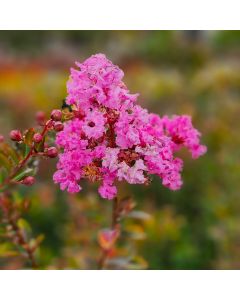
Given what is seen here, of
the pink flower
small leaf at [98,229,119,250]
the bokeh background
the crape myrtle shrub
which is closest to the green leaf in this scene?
the crape myrtle shrub

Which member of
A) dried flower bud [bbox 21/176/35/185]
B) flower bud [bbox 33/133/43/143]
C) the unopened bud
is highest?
the unopened bud

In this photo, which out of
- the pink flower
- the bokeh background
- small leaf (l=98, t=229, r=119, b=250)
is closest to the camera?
the pink flower

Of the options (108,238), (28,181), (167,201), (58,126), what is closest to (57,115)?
(58,126)

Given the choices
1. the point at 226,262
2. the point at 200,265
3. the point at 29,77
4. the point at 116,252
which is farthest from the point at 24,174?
the point at 29,77

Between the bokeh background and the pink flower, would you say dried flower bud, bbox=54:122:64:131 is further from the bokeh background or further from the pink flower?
the bokeh background

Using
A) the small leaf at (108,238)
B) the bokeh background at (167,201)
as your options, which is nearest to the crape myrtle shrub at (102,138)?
the small leaf at (108,238)

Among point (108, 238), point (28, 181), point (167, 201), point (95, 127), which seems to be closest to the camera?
point (95, 127)

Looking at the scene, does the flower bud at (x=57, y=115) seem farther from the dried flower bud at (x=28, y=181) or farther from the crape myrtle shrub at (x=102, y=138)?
the dried flower bud at (x=28, y=181)

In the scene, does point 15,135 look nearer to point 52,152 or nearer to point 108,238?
point 52,152
